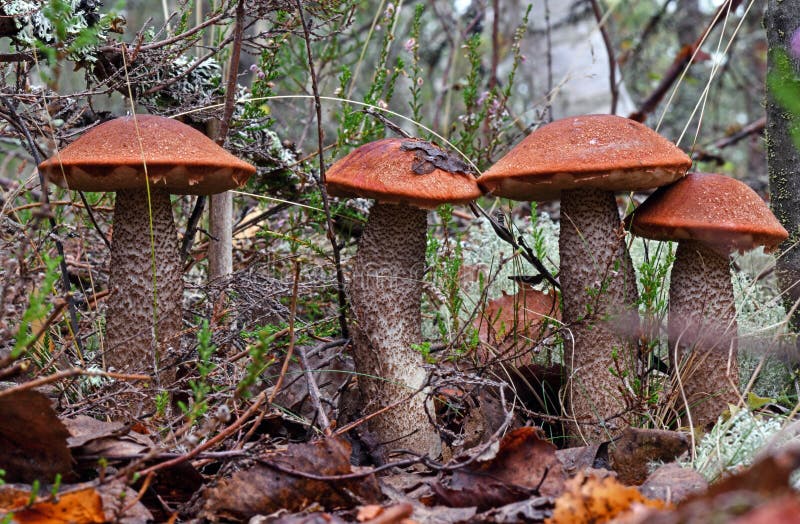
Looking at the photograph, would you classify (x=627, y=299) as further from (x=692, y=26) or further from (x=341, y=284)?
(x=692, y=26)

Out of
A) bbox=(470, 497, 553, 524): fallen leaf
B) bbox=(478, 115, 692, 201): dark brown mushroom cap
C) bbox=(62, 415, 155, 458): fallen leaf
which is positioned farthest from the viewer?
bbox=(478, 115, 692, 201): dark brown mushroom cap

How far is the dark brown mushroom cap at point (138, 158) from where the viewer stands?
73.1 inches

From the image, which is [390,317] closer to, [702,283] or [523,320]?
[523,320]

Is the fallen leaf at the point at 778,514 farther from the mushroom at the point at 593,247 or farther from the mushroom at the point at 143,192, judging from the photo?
the mushroom at the point at 143,192

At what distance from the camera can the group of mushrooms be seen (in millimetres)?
2027

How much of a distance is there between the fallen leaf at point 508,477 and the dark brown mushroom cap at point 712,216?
2.90ft

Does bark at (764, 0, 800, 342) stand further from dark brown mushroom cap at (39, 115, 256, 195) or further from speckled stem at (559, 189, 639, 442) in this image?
dark brown mushroom cap at (39, 115, 256, 195)

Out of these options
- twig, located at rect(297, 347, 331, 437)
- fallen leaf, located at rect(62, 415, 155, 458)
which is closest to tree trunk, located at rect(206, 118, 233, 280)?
twig, located at rect(297, 347, 331, 437)

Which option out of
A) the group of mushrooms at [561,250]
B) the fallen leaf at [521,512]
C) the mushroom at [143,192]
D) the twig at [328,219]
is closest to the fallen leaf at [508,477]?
the fallen leaf at [521,512]

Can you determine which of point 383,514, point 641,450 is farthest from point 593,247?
point 383,514

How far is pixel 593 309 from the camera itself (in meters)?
2.24

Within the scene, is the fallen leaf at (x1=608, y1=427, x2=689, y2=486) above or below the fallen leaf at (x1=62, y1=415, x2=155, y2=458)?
below

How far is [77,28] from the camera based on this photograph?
223 centimetres

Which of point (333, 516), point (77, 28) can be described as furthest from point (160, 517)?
point (77, 28)
